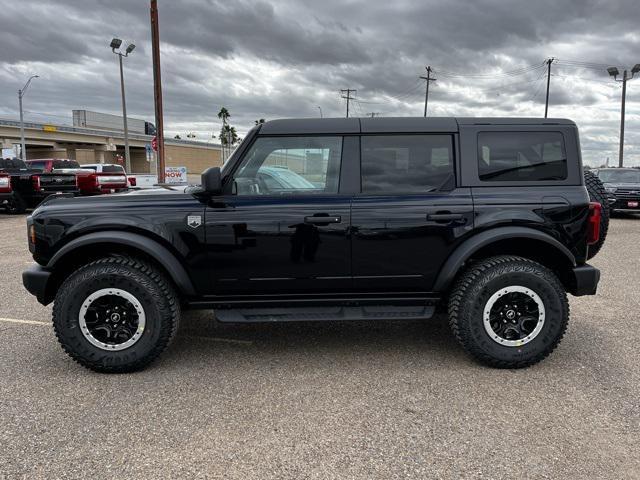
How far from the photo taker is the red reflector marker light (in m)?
3.64

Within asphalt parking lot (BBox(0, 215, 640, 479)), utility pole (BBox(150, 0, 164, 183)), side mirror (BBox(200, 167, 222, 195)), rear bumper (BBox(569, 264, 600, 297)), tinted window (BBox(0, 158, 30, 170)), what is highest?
utility pole (BBox(150, 0, 164, 183))

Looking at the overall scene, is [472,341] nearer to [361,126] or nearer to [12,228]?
[361,126]

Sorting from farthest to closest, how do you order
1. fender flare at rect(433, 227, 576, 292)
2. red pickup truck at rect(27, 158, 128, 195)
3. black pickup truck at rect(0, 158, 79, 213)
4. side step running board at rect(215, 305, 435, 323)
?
1. red pickup truck at rect(27, 158, 128, 195)
2. black pickup truck at rect(0, 158, 79, 213)
3. side step running board at rect(215, 305, 435, 323)
4. fender flare at rect(433, 227, 576, 292)

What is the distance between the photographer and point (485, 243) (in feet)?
11.7

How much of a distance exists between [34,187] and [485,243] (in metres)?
14.9

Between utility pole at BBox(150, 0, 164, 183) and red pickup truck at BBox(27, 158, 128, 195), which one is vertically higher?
utility pole at BBox(150, 0, 164, 183)

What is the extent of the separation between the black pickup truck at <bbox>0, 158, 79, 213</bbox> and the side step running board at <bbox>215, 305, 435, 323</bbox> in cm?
1246

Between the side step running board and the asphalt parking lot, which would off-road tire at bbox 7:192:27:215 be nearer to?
the asphalt parking lot

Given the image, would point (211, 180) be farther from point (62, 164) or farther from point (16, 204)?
point (62, 164)

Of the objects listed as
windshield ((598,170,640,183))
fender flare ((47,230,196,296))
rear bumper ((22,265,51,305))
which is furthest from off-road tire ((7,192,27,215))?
windshield ((598,170,640,183))

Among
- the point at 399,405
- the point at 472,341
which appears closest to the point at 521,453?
the point at 399,405

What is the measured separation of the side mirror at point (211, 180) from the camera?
347 centimetres

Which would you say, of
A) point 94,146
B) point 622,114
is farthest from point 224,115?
point 622,114

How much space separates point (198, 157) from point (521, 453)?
10347 centimetres
